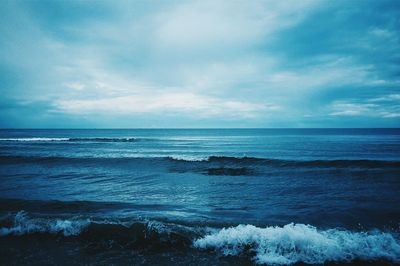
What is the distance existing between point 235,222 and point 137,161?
1745 centimetres

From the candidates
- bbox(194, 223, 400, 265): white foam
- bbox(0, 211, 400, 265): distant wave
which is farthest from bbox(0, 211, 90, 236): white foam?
bbox(194, 223, 400, 265): white foam

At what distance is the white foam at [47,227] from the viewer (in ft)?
21.9

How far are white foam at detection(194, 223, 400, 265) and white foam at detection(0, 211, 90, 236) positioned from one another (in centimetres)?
353

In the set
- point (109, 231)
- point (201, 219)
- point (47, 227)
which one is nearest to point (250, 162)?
point (201, 219)

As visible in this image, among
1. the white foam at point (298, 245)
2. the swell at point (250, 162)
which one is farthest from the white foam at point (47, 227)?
the swell at point (250, 162)

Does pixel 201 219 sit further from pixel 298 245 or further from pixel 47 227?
pixel 47 227

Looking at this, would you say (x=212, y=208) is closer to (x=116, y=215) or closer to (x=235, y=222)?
(x=235, y=222)

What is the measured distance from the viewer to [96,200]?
399 inches

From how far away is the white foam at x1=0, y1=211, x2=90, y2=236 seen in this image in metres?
6.68

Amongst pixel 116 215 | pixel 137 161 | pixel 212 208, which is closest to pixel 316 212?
pixel 212 208

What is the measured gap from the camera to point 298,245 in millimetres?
5594

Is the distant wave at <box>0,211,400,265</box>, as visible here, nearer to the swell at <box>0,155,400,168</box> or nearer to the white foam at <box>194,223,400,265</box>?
the white foam at <box>194,223,400,265</box>

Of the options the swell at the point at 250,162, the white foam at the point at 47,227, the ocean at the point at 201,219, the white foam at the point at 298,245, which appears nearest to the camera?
the white foam at the point at 298,245

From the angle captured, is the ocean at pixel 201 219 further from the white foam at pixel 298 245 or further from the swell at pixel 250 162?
the swell at pixel 250 162
